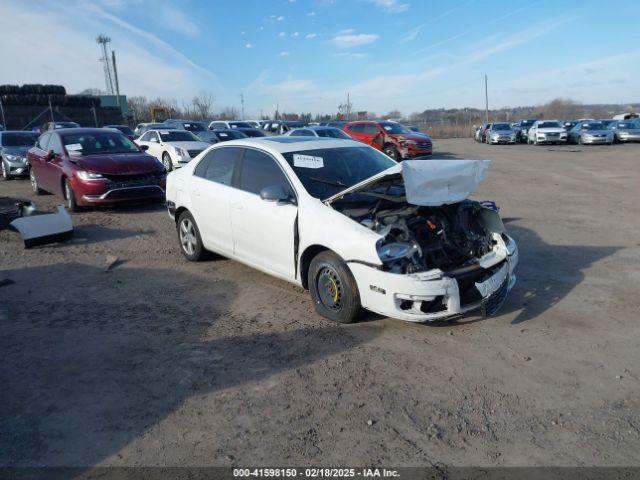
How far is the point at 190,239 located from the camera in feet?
22.0

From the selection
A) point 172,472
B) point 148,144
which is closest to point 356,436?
point 172,472

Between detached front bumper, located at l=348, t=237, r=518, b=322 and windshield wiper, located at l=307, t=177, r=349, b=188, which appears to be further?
windshield wiper, located at l=307, t=177, r=349, b=188

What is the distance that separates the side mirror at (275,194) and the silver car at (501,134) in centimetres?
3117

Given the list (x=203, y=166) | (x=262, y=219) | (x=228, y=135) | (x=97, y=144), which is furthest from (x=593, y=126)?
(x=262, y=219)

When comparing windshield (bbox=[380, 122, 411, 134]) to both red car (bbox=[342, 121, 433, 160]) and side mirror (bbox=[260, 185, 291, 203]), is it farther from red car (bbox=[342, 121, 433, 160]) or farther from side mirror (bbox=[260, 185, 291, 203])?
side mirror (bbox=[260, 185, 291, 203])

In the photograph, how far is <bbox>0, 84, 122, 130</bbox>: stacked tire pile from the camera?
37406 mm

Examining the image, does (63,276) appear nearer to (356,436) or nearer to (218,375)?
(218,375)

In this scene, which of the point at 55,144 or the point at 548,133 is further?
the point at 548,133

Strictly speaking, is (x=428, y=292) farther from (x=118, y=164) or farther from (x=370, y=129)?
(x=370, y=129)

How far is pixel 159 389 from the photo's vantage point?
3639 millimetres

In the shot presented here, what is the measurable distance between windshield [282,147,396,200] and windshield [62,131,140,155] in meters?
6.77

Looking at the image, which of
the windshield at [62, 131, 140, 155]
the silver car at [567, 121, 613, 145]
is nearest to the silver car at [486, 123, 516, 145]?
the silver car at [567, 121, 613, 145]

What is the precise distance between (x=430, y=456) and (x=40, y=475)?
2.23 meters

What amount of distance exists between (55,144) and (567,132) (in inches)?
1158
